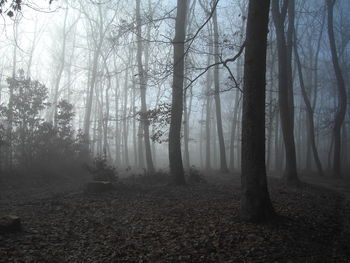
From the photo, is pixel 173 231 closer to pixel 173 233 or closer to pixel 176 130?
pixel 173 233

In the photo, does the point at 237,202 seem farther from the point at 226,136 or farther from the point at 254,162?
the point at 226,136

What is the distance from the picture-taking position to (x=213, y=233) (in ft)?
17.4

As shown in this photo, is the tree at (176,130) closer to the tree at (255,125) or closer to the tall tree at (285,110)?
the tall tree at (285,110)

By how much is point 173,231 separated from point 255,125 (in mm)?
2697

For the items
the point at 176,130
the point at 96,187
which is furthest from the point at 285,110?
the point at 96,187

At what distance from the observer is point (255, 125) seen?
577 cm

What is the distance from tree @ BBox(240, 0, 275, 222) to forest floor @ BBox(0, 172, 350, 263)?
0.40 m

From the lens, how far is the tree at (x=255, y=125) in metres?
5.76

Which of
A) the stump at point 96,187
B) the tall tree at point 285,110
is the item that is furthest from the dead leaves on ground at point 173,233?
the tall tree at point 285,110

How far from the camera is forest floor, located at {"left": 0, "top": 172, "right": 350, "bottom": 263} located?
178 inches

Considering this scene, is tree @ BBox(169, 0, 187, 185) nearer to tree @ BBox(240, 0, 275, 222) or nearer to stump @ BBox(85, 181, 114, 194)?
stump @ BBox(85, 181, 114, 194)

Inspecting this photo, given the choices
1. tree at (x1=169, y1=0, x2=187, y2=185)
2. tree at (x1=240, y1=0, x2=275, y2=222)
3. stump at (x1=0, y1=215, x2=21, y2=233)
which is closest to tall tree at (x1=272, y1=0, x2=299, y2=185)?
tree at (x1=169, y1=0, x2=187, y2=185)

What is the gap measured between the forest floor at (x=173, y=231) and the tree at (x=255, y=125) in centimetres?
40

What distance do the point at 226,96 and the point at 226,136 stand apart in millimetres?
8394
